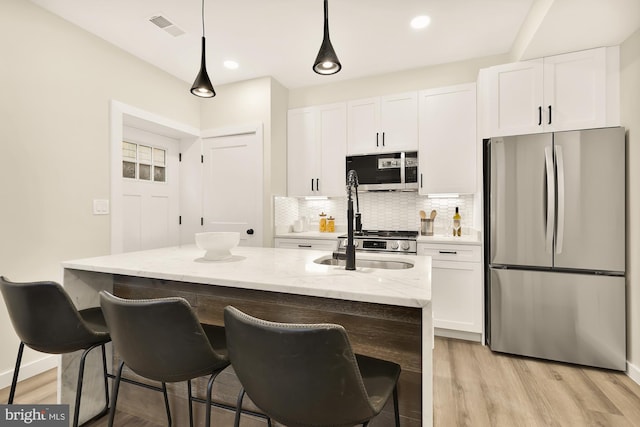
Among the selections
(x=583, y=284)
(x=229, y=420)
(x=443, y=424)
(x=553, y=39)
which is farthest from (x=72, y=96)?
(x=583, y=284)

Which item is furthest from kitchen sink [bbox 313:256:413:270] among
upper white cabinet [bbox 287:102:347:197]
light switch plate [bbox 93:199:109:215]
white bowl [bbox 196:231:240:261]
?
light switch plate [bbox 93:199:109:215]

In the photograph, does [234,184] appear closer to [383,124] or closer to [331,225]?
[331,225]

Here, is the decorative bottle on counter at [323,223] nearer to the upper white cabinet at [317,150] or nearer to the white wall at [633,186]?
the upper white cabinet at [317,150]

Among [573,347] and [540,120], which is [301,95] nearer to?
[540,120]

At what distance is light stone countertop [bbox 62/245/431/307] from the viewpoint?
42.8 inches

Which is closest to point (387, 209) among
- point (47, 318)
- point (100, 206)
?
point (100, 206)

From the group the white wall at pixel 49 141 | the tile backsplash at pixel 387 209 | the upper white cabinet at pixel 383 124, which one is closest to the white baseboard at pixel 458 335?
the tile backsplash at pixel 387 209

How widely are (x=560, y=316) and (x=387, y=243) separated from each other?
1.47m

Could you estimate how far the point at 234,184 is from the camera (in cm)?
381

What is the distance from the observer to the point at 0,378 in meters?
2.14

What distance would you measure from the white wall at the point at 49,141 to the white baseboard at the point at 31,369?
21 mm

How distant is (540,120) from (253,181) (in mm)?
2833

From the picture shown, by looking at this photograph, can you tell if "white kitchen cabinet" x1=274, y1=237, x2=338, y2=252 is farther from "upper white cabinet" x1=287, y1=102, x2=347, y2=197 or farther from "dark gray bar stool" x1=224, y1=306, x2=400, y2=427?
"dark gray bar stool" x1=224, y1=306, x2=400, y2=427

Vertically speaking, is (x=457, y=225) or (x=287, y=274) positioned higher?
(x=457, y=225)
